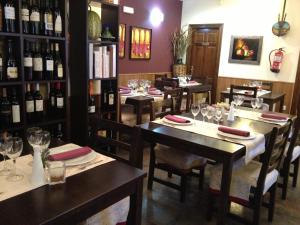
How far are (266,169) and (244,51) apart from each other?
4489mm

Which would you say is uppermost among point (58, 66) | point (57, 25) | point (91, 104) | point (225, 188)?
point (57, 25)

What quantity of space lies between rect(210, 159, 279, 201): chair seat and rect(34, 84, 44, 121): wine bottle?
5.06 ft

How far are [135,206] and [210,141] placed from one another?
80cm

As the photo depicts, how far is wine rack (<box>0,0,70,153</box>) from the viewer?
2.13m

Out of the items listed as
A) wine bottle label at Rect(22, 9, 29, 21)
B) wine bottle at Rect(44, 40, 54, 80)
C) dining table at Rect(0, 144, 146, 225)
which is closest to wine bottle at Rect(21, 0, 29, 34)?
wine bottle label at Rect(22, 9, 29, 21)

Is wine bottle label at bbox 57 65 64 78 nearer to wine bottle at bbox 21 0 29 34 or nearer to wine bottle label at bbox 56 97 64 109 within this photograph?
wine bottle label at bbox 56 97 64 109

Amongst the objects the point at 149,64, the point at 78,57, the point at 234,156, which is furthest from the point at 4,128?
the point at 149,64

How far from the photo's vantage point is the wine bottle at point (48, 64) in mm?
2369

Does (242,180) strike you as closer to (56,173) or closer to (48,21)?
(56,173)

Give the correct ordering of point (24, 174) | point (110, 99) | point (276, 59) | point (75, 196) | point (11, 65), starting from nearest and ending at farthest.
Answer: point (75, 196) → point (24, 174) → point (11, 65) → point (110, 99) → point (276, 59)

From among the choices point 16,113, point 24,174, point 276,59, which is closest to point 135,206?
point 24,174

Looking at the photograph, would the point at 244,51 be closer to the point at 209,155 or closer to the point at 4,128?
the point at 209,155

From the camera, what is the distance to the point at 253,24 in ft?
18.9

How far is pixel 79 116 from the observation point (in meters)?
2.79
